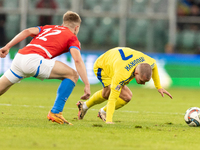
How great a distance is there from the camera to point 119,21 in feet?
59.6

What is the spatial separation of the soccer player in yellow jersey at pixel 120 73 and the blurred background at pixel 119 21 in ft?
35.4

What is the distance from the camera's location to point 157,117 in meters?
7.45

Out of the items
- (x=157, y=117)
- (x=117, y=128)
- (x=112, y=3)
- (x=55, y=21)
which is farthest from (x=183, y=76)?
(x=117, y=128)

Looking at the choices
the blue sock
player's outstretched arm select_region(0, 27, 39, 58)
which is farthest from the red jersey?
the blue sock

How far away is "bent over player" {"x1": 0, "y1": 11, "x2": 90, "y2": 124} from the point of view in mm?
5508

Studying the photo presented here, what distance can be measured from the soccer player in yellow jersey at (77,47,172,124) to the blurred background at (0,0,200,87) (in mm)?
10783

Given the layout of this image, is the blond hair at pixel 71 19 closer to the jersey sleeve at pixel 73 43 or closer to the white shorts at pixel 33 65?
the jersey sleeve at pixel 73 43

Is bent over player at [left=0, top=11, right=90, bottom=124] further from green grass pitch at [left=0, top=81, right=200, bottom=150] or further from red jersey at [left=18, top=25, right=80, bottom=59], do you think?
green grass pitch at [left=0, top=81, right=200, bottom=150]

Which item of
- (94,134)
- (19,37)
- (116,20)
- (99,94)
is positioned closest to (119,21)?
(116,20)

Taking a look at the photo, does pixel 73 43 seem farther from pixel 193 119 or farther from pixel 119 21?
pixel 119 21

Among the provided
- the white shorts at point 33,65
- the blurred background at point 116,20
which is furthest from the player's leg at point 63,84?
the blurred background at point 116,20

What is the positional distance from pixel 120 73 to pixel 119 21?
1248 centimetres

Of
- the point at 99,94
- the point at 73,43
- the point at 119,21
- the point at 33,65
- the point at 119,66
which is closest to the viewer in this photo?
the point at 33,65

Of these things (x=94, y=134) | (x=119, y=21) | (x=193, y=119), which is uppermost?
(x=94, y=134)
